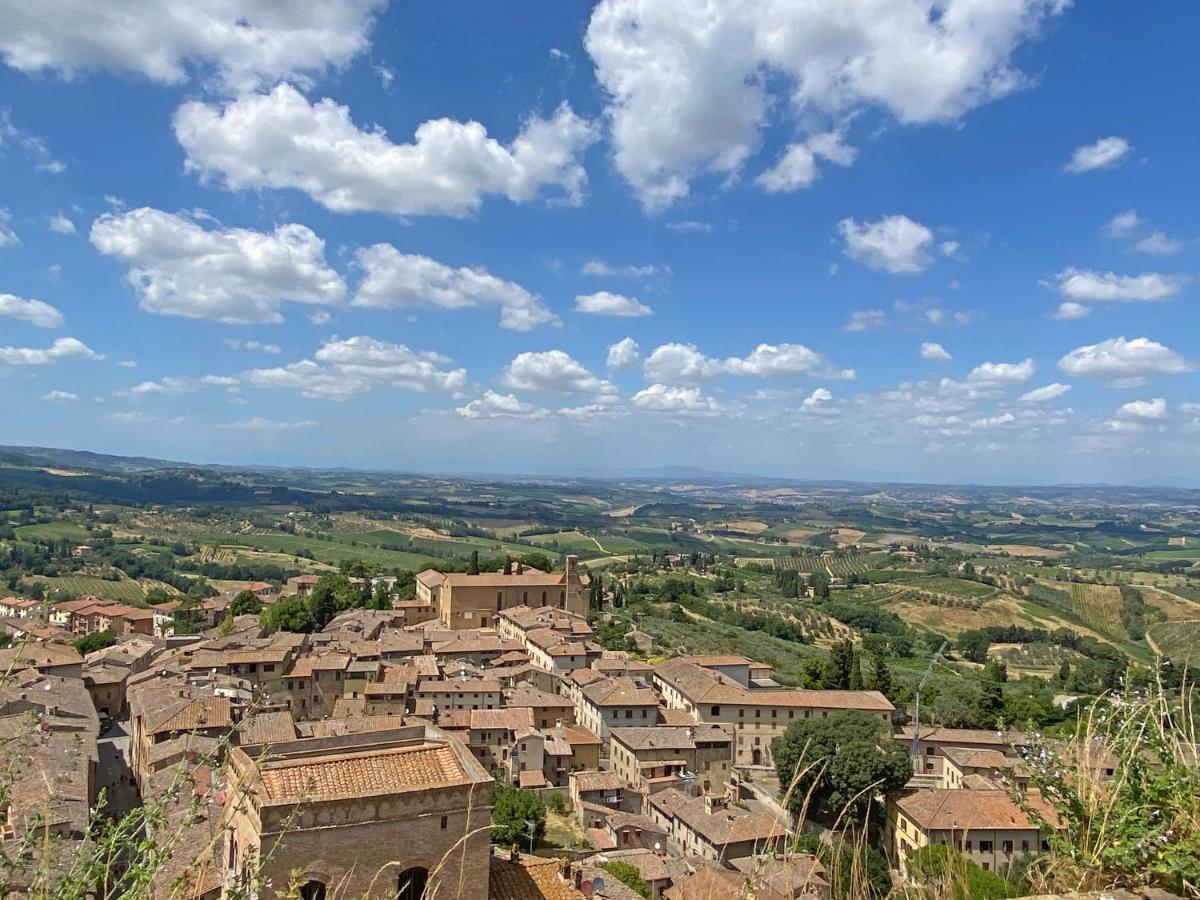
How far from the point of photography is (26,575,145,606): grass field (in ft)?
279

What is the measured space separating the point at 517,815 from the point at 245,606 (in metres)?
44.3

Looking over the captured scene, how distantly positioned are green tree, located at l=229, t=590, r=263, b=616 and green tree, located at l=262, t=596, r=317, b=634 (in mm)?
5932

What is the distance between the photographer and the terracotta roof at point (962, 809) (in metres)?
28.5

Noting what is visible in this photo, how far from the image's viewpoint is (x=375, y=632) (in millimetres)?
52125

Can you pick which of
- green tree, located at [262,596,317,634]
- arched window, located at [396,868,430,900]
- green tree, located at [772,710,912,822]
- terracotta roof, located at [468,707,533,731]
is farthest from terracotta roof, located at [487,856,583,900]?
green tree, located at [262,596,317,634]

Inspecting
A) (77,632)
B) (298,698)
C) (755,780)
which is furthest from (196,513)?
(755,780)

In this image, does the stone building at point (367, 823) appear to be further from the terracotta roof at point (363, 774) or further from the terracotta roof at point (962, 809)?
the terracotta roof at point (962, 809)

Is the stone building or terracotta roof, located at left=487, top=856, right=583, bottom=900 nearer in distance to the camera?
the stone building

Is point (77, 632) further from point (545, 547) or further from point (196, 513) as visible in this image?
point (196, 513)

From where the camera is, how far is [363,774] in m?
9.62

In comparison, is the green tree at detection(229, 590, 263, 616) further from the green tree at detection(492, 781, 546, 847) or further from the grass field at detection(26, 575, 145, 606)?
the green tree at detection(492, 781, 546, 847)

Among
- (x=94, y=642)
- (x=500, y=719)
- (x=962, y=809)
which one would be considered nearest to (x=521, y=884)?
Result: (x=962, y=809)

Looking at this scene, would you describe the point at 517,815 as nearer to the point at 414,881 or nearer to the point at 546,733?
the point at 546,733

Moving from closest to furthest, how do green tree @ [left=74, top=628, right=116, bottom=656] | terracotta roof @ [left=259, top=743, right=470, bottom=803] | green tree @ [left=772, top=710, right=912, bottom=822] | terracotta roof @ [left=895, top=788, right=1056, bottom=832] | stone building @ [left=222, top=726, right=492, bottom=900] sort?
stone building @ [left=222, top=726, right=492, bottom=900]
terracotta roof @ [left=259, top=743, right=470, bottom=803]
terracotta roof @ [left=895, top=788, right=1056, bottom=832]
green tree @ [left=772, top=710, right=912, bottom=822]
green tree @ [left=74, top=628, right=116, bottom=656]
